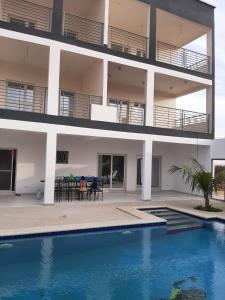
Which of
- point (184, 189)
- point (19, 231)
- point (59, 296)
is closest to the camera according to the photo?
point (59, 296)

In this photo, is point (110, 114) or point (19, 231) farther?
point (110, 114)

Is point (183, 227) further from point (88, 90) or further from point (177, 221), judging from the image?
point (88, 90)

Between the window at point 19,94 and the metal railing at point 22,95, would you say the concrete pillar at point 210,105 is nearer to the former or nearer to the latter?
the metal railing at point 22,95

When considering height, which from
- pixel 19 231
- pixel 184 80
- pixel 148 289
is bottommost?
pixel 148 289

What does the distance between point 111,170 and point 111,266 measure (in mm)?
10481

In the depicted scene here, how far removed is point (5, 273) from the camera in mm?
5430

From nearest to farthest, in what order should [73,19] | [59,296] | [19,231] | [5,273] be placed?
1. [59,296]
2. [5,273]
3. [19,231]
4. [73,19]

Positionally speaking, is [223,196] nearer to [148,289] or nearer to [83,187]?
[83,187]

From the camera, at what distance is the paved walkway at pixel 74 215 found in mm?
7845

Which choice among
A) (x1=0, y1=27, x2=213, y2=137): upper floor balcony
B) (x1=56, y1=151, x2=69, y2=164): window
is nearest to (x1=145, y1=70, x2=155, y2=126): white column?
(x1=0, y1=27, x2=213, y2=137): upper floor balcony

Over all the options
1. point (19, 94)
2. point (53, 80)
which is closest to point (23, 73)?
point (19, 94)

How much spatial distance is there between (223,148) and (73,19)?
11.0 meters

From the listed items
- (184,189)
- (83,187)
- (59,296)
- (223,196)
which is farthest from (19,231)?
(184,189)

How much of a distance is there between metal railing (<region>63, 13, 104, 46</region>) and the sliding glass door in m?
6.72
